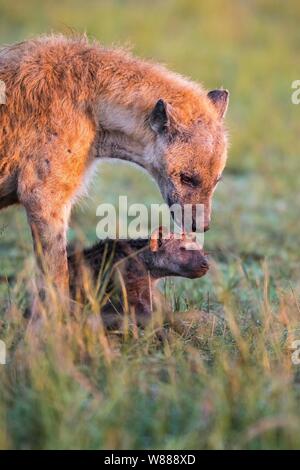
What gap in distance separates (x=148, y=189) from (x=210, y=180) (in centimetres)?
585

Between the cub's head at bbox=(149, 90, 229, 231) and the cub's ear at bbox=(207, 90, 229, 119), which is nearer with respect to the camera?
the cub's head at bbox=(149, 90, 229, 231)

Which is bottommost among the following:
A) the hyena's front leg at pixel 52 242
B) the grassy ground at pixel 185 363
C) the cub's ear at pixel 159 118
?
the grassy ground at pixel 185 363

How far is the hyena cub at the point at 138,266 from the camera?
6289 mm

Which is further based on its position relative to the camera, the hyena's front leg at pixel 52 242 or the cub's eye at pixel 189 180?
the cub's eye at pixel 189 180

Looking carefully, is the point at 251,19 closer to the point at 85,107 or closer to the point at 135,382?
the point at 85,107

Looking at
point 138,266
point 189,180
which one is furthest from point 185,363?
point 138,266

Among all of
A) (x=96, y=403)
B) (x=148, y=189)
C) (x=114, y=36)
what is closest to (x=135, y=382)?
(x=96, y=403)

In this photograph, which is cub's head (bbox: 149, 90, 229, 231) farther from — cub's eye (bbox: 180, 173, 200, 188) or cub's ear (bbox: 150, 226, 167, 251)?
cub's ear (bbox: 150, 226, 167, 251)

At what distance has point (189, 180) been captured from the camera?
19.8ft

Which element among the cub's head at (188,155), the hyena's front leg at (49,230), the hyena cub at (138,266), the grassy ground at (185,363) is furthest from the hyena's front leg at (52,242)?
the cub's head at (188,155)

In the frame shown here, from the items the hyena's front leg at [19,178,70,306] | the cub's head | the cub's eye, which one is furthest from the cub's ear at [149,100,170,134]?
the hyena's front leg at [19,178,70,306]

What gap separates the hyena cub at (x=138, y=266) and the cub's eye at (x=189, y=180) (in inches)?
21.7

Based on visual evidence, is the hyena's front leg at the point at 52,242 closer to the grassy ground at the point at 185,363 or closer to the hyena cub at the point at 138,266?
the grassy ground at the point at 185,363

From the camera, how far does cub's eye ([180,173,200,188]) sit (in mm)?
6019
